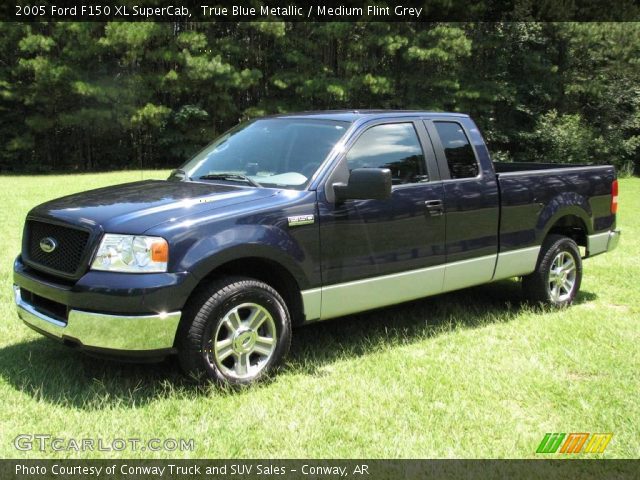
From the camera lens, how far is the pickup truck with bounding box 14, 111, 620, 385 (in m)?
3.85

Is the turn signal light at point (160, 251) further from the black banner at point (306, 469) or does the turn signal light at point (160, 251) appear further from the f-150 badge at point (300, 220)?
the black banner at point (306, 469)

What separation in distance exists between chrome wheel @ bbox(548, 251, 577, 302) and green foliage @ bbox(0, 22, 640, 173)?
850 inches

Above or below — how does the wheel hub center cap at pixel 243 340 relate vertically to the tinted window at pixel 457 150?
below

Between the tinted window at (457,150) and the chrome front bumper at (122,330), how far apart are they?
279 centimetres

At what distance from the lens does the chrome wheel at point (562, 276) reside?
21.0 feet

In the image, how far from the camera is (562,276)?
647 cm

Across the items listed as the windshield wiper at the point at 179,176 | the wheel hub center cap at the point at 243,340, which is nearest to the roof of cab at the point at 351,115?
the windshield wiper at the point at 179,176

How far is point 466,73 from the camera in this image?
3011 centimetres

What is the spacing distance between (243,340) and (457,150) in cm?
263

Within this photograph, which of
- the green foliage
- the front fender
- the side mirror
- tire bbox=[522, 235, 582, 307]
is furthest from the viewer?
the green foliage

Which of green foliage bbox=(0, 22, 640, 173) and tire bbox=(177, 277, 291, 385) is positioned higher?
green foliage bbox=(0, 22, 640, 173)

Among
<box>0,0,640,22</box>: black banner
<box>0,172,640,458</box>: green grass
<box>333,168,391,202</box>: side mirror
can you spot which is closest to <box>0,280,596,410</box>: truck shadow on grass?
<box>0,172,640,458</box>: green grass

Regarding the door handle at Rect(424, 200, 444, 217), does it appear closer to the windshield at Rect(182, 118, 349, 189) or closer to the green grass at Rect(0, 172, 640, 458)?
the windshield at Rect(182, 118, 349, 189)

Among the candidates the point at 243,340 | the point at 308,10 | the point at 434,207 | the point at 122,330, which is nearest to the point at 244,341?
the point at 243,340
